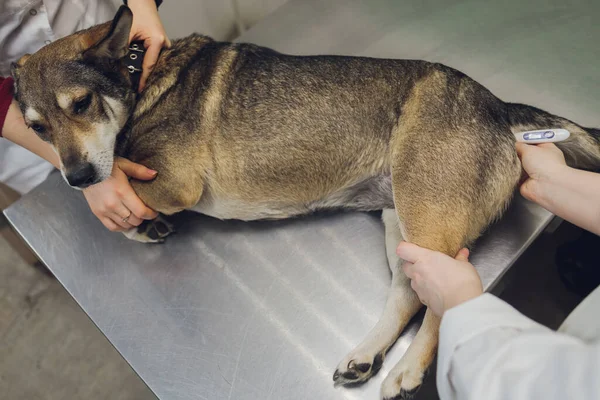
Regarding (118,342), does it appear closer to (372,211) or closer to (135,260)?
(135,260)

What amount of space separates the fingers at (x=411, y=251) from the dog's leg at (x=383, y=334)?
0.18 meters

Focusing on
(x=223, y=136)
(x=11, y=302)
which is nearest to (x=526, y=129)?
(x=223, y=136)

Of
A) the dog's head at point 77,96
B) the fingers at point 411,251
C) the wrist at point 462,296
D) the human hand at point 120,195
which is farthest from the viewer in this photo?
the human hand at point 120,195

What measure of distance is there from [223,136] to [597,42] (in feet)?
5.35

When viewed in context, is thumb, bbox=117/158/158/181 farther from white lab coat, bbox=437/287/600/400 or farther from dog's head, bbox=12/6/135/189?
white lab coat, bbox=437/287/600/400

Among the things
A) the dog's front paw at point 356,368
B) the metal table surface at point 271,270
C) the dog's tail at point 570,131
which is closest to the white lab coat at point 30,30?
the metal table surface at point 271,270

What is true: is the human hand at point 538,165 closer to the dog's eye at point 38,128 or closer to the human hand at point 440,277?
the human hand at point 440,277

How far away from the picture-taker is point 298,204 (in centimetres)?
169

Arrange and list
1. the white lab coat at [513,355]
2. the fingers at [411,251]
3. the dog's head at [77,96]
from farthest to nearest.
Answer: the dog's head at [77,96] → the fingers at [411,251] → the white lab coat at [513,355]

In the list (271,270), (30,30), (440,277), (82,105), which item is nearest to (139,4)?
(30,30)

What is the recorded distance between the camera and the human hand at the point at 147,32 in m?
1.64

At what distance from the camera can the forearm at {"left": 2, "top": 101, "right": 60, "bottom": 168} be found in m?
1.65

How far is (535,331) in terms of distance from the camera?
923 millimetres

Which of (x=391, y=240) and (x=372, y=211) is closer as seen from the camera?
(x=391, y=240)
